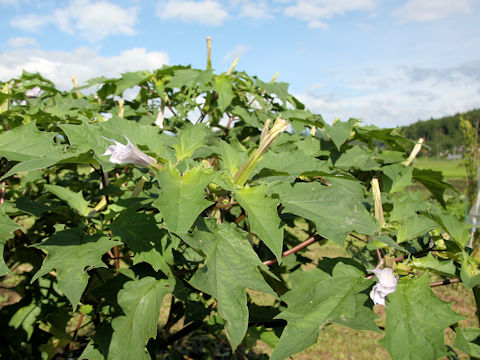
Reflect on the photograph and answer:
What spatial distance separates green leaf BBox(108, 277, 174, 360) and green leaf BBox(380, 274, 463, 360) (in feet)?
2.37

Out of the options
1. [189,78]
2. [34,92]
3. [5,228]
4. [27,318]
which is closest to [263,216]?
[5,228]

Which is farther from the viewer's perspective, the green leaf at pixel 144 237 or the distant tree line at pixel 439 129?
the distant tree line at pixel 439 129

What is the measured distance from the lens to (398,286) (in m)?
1.21

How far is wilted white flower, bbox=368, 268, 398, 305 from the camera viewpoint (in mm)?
1145

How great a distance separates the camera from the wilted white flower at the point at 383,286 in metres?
1.14

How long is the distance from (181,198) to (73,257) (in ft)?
1.54

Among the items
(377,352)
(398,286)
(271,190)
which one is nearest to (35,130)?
(271,190)

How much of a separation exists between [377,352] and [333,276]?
4059 mm

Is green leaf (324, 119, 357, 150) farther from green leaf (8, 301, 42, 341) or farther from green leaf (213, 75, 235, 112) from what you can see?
green leaf (8, 301, 42, 341)

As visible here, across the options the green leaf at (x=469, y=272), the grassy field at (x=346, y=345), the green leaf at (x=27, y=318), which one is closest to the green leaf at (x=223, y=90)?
the green leaf at (x=469, y=272)

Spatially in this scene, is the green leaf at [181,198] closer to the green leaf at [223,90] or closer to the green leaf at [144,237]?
the green leaf at [144,237]

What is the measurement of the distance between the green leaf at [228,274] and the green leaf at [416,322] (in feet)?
1.35

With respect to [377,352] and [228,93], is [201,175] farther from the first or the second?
[377,352]

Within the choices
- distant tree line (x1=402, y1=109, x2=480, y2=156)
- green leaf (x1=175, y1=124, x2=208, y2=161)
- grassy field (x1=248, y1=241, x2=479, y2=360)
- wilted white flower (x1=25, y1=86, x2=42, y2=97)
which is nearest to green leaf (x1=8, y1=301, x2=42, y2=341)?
wilted white flower (x1=25, y1=86, x2=42, y2=97)
